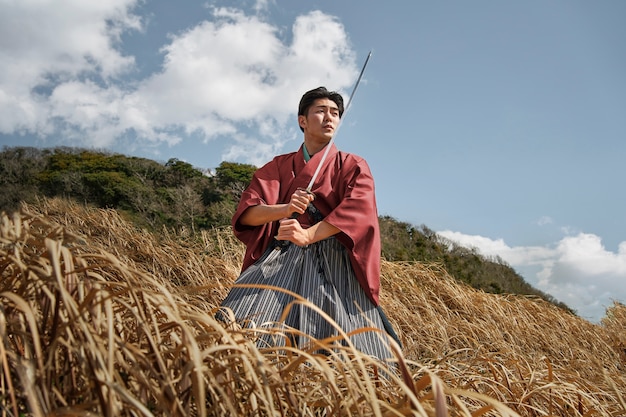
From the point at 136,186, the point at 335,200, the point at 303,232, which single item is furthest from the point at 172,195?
the point at 303,232

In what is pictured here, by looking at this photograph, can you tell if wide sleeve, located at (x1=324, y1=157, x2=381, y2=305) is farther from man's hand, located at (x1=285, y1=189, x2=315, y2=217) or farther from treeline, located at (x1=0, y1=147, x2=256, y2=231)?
treeline, located at (x1=0, y1=147, x2=256, y2=231)

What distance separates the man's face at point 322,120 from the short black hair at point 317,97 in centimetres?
2

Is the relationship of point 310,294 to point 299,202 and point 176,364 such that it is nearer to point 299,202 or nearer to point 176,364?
point 299,202

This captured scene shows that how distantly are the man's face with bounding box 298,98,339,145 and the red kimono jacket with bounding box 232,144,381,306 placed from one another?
0.26ft

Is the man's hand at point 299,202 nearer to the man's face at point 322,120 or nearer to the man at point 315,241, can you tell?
the man at point 315,241

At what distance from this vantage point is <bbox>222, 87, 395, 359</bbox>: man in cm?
196

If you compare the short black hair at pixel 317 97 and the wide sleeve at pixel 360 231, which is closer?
the wide sleeve at pixel 360 231

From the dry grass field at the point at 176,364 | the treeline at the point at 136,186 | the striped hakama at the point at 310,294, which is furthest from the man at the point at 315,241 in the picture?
the treeline at the point at 136,186

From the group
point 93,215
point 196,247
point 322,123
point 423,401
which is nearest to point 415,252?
point 196,247

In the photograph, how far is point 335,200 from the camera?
2236 millimetres

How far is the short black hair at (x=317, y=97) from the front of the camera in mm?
2391

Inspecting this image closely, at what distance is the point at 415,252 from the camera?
759cm

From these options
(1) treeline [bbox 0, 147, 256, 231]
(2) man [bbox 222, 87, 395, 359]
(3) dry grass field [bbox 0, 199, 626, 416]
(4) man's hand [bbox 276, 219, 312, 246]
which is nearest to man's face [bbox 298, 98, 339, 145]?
(2) man [bbox 222, 87, 395, 359]

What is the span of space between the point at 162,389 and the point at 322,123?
1728 millimetres
